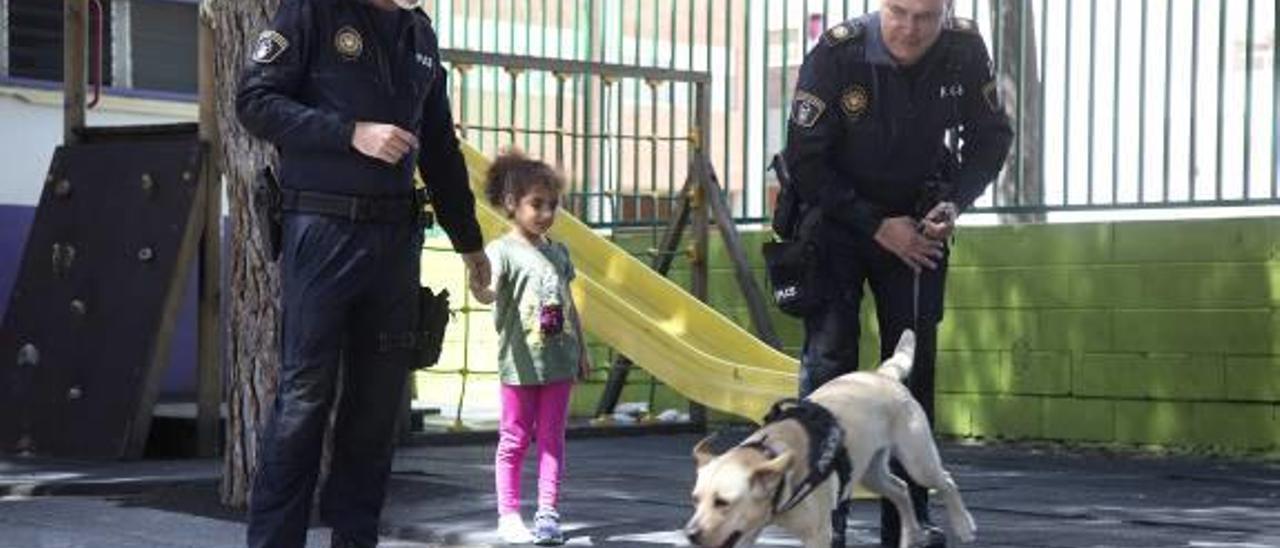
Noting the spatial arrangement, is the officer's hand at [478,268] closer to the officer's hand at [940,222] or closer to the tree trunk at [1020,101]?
the officer's hand at [940,222]

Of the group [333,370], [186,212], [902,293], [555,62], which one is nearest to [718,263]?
[555,62]

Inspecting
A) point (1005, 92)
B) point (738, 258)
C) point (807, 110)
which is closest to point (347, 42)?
point (807, 110)

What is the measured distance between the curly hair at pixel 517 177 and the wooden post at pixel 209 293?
3.16 metres

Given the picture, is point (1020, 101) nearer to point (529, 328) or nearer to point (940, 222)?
point (529, 328)

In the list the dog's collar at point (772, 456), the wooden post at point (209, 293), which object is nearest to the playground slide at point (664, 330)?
the wooden post at point (209, 293)

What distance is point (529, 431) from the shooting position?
7258mm

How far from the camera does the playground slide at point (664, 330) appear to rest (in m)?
10.0

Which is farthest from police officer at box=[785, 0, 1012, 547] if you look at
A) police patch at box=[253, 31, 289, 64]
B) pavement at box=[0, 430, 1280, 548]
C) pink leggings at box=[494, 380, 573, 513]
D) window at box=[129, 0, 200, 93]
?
window at box=[129, 0, 200, 93]

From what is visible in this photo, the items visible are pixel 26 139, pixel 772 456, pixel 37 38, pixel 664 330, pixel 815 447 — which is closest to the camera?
pixel 772 456

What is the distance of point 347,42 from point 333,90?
0.13 m

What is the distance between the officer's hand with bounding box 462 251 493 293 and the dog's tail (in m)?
1.18

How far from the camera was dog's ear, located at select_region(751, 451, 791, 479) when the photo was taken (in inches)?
193

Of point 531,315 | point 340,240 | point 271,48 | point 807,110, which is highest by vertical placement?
point 271,48

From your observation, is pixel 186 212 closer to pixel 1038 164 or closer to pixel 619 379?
pixel 619 379
